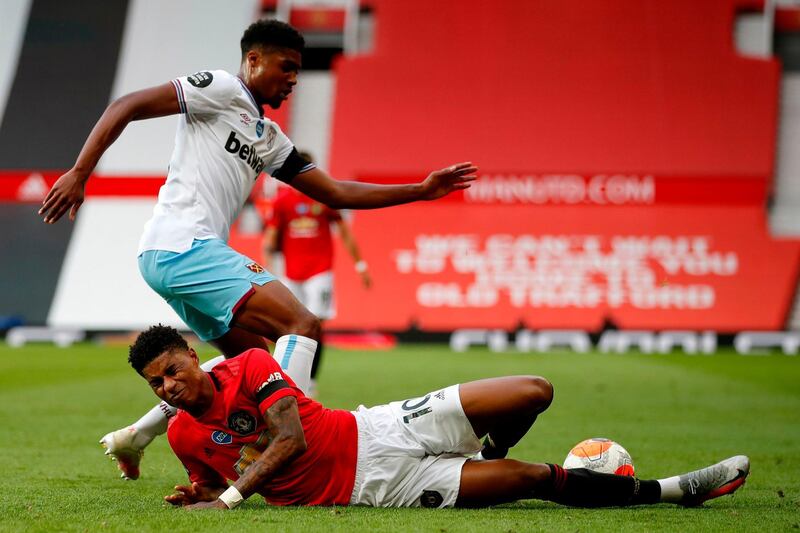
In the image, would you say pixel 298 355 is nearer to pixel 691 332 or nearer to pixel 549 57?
pixel 691 332

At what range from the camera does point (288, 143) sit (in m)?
5.54

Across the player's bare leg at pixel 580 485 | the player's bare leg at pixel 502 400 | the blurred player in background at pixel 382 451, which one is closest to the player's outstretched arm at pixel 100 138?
the blurred player in background at pixel 382 451

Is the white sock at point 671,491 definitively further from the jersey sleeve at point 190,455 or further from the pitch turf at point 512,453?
the jersey sleeve at point 190,455

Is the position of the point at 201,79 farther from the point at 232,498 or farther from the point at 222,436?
the point at 232,498

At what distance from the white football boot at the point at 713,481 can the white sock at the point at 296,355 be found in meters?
1.71

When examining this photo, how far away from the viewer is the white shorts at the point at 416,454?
455 cm

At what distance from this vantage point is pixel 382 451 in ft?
14.9

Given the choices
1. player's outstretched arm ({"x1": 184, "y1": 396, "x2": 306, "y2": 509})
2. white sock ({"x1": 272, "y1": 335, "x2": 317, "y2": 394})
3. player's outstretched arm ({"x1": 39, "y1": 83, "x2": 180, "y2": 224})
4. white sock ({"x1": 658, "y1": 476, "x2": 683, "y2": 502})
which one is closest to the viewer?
player's outstretched arm ({"x1": 184, "y1": 396, "x2": 306, "y2": 509})

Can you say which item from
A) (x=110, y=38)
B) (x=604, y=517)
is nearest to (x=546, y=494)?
(x=604, y=517)

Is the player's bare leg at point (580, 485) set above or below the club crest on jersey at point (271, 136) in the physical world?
below

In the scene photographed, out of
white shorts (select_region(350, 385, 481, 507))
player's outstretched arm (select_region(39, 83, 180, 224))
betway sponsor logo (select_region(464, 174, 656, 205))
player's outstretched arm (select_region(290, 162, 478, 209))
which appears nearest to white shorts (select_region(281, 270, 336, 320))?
player's outstretched arm (select_region(290, 162, 478, 209))

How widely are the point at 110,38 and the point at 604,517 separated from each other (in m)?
22.6

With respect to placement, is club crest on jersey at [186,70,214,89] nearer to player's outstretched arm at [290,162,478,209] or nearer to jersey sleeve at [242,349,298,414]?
player's outstretched arm at [290,162,478,209]

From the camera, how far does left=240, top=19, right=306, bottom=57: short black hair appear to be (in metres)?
5.19
